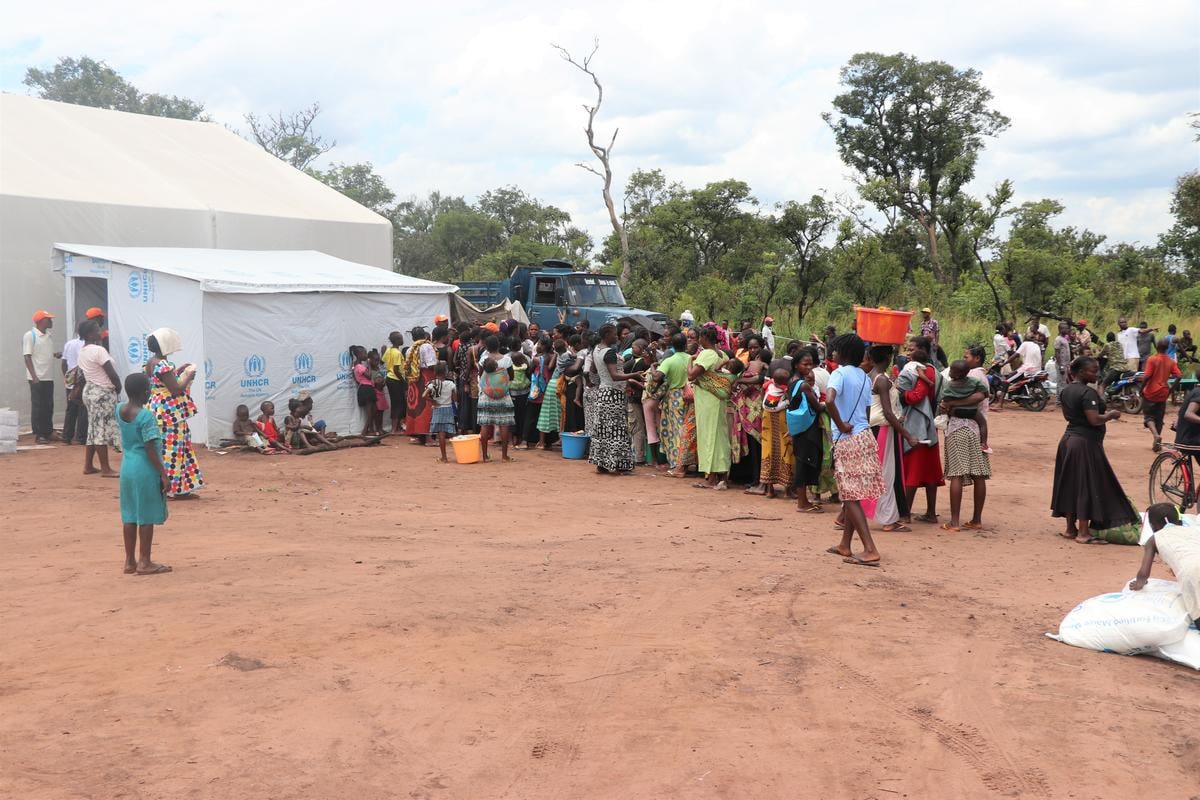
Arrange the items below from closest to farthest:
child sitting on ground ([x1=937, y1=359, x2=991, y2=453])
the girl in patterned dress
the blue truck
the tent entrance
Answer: child sitting on ground ([x1=937, y1=359, x2=991, y2=453]) < the girl in patterned dress < the tent entrance < the blue truck

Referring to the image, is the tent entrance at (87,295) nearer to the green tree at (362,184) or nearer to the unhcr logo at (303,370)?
the unhcr logo at (303,370)

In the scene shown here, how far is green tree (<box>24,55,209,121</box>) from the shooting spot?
168 feet

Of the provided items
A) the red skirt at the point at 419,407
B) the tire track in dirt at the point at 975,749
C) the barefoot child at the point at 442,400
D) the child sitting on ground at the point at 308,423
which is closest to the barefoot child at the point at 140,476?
the tire track in dirt at the point at 975,749

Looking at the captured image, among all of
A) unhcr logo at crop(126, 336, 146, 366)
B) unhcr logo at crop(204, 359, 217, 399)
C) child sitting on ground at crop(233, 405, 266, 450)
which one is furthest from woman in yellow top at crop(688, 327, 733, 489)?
unhcr logo at crop(126, 336, 146, 366)

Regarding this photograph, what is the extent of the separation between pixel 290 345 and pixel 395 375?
154 centimetres

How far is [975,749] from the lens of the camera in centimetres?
440

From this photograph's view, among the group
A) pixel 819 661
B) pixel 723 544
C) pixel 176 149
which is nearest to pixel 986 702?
pixel 819 661

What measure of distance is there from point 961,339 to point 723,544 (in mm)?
16167

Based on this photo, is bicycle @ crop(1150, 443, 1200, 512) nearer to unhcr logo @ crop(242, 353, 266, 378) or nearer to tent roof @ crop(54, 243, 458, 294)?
tent roof @ crop(54, 243, 458, 294)

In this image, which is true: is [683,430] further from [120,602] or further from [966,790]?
[966,790]

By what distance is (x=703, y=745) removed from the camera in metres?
4.39

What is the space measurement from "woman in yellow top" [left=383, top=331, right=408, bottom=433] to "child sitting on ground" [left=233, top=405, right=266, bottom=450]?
2185 millimetres

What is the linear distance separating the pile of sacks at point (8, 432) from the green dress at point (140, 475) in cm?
754

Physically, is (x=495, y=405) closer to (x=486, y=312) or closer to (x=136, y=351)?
(x=136, y=351)
